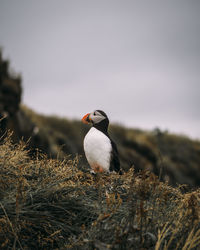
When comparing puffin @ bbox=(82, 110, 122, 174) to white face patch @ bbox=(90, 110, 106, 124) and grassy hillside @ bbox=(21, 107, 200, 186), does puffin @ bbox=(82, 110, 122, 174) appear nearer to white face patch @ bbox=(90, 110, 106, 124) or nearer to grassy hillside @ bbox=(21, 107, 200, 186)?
white face patch @ bbox=(90, 110, 106, 124)

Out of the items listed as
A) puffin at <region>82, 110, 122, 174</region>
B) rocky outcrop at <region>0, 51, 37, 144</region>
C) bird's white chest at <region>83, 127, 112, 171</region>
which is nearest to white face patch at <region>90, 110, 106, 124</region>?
puffin at <region>82, 110, 122, 174</region>

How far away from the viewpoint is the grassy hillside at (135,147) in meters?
13.5

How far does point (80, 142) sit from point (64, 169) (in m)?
11.8

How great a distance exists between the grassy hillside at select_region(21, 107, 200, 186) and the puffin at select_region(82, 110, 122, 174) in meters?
7.40

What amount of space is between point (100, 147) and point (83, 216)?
56.9 inches

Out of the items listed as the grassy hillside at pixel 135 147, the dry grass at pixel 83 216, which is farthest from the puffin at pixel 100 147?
the grassy hillside at pixel 135 147

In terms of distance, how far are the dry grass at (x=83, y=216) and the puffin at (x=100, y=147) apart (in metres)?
1.01

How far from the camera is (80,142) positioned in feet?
48.8

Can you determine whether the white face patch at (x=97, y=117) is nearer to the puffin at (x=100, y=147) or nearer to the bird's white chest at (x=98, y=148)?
the puffin at (x=100, y=147)

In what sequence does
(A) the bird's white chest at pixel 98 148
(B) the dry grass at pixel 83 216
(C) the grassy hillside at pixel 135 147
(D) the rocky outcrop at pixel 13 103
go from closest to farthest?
(B) the dry grass at pixel 83 216 < (A) the bird's white chest at pixel 98 148 < (D) the rocky outcrop at pixel 13 103 < (C) the grassy hillside at pixel 135 147

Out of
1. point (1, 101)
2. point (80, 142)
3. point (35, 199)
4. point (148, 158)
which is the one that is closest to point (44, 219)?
point (35, 199)

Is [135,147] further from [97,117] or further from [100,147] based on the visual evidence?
[100,147]

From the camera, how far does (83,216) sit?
9.02ft

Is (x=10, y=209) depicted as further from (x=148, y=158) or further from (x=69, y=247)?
(x=148, y=158)
